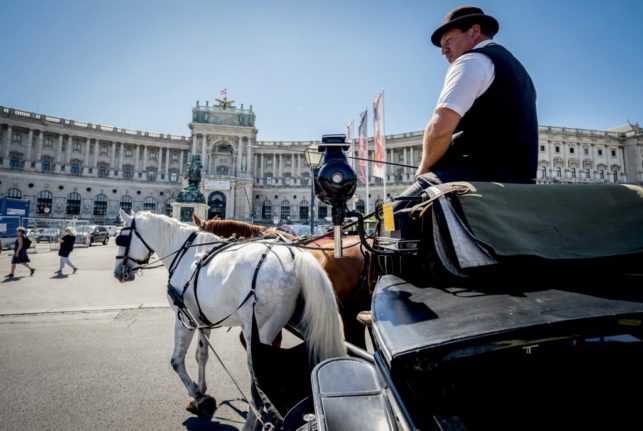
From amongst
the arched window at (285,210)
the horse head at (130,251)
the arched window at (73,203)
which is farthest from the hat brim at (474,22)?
the arched window at (73,203)

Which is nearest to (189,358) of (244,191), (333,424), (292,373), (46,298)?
(292,373)

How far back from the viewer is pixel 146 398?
328 cm

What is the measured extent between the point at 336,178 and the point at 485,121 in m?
0.91

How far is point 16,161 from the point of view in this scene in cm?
4678

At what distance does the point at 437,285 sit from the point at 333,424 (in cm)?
68

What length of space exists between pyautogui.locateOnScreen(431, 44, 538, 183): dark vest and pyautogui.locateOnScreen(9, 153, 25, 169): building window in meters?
65.7

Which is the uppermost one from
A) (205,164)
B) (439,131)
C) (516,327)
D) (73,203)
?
(205,164)

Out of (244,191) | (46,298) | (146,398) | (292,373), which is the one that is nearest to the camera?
(292,373)

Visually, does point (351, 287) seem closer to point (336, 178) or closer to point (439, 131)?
point (336, 178)

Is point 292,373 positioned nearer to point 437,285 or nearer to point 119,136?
point 437,285

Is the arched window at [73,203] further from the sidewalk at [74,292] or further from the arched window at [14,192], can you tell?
the sidewalk at [74,292]

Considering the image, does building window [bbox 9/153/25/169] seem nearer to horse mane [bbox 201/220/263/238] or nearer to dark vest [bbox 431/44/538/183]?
horse mane [bbox 201/220/263/238]

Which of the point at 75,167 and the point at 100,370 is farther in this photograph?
the point at 75,167

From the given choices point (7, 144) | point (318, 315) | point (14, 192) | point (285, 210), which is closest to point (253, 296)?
point (318, 315)
